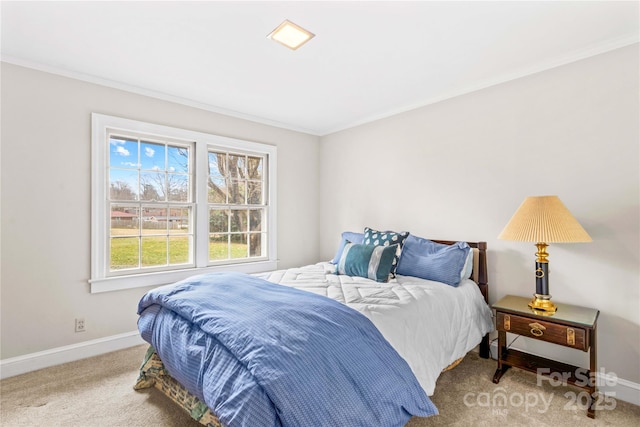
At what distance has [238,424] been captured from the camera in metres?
1.20

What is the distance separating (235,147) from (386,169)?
71.1 inches

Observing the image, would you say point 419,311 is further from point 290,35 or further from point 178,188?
point 178,188

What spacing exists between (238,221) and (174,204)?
31.2 inches

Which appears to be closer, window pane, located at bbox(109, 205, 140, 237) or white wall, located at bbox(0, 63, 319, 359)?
white wall, located at bbox(0, 63, 319, 359)

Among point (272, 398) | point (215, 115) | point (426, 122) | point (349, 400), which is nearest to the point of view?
point (272, 398)

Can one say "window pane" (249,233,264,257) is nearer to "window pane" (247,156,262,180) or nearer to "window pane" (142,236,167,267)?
"window pane" (247,156,262,180)

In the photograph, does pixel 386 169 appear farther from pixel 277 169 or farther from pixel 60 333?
pixel 60 333

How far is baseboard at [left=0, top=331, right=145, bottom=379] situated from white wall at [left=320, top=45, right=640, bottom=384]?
2.91 metres

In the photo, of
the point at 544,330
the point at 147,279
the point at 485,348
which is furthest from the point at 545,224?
the point at 147,279

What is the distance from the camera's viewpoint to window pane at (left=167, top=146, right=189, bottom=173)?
3.33 m

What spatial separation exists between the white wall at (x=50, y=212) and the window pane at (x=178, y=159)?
0.40m

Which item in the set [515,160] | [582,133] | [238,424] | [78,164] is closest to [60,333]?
[78,164]

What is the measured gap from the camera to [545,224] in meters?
2.12

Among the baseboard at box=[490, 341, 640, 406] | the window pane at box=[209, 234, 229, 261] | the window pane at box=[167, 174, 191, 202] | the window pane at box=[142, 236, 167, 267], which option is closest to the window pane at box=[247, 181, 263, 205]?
the window pane at box=[209, 234, 229, 261]
